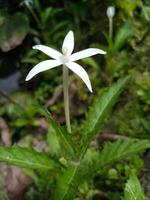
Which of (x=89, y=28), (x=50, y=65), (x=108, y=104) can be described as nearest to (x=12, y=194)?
(x=108, y=104)

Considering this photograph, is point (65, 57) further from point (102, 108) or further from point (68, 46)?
point (102, 108)

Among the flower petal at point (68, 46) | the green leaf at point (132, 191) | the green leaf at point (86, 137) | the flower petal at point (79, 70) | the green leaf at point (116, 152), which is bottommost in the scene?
the green leaf at point (132, 191)

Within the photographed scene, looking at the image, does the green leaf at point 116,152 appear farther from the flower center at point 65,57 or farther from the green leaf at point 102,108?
the flower center at point 65,57

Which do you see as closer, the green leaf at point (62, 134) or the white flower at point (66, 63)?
the white flower at point (66, 63)

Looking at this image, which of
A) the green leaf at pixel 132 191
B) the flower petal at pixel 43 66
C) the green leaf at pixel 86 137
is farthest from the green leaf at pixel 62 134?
the green leaf at pixel 132 191

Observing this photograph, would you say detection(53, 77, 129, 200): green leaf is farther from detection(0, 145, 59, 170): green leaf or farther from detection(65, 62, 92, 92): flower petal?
detection(65, 62, 92, 92): flower petal

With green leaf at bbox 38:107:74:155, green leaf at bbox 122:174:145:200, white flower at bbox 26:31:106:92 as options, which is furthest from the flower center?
green leaf at bbox 122:174:145:200
